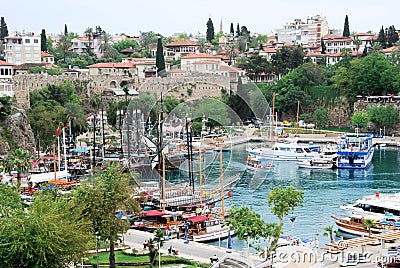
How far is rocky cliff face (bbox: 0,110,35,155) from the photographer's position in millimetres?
45906

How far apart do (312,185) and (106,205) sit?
2324cm

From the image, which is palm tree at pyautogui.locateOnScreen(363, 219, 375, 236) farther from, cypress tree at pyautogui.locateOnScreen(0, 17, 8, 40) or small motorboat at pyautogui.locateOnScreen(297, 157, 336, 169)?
cypress tree at pyautogui.locateOnScreen(0, 17, 8, 40)

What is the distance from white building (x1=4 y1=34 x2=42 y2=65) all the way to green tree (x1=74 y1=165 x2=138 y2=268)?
194 ft

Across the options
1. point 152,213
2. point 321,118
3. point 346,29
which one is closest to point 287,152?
point 321,118

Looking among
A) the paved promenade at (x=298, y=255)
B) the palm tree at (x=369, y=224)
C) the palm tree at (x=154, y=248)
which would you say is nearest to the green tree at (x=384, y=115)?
the palm tree at (x=369, y=224)

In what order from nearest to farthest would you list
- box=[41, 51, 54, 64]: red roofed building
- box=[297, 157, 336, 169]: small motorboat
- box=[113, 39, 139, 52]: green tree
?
1. box=[297, 157, 336, 169]: small motorboat
2. box=[41, 51, 54, 64]: red roofed building
3. box=[113, 39, 139, 52]: green tree

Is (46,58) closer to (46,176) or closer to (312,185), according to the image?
(46,176)

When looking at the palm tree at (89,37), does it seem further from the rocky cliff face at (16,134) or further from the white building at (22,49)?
the rocky cliff face at (16,134)

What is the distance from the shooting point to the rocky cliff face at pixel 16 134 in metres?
45.9

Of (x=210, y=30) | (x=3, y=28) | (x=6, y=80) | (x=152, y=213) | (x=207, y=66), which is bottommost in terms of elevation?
(x=152, y=213)

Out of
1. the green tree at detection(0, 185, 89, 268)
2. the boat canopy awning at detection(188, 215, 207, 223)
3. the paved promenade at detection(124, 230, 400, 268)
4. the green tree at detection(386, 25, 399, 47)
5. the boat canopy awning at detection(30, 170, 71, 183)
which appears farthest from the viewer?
the green tree at detection(386, 25, 399, 47)

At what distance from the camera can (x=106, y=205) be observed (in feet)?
73.7

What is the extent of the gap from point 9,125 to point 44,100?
610 inches

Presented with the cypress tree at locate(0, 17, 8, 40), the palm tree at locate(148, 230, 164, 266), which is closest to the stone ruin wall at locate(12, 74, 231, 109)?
the cypress tree at locate(0, 17, 8, 40)
